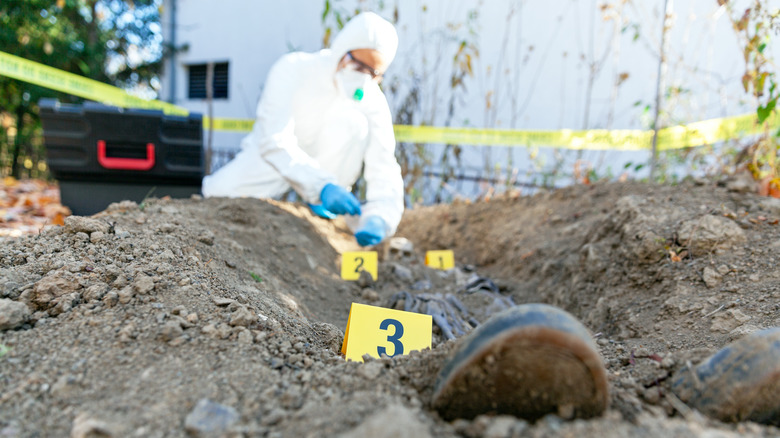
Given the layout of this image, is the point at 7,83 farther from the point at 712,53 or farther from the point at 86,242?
the point at 712,53

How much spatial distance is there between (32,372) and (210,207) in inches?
64.4

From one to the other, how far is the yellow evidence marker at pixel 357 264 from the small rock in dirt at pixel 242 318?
148 cm

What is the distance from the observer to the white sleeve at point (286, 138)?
2752mm

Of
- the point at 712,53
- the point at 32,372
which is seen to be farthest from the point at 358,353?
the point at 712,53

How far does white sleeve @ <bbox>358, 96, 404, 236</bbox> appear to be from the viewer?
312 centimetres

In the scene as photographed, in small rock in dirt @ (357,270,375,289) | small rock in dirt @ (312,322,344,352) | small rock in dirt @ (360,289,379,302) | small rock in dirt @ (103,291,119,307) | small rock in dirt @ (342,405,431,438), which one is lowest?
small rock in dirt @ (360,289,379,302)

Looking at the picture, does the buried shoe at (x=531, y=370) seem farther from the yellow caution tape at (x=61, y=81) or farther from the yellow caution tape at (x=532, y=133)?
the yellow caution tape at (x=61, y=81)

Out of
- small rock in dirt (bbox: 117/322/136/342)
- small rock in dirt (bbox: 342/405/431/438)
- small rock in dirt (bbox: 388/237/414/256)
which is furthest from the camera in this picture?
small rock in dirt (bbox: 388/237/414/256)

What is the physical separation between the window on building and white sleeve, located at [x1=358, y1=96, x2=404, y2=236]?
17.8ft

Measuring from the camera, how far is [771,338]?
891 mm

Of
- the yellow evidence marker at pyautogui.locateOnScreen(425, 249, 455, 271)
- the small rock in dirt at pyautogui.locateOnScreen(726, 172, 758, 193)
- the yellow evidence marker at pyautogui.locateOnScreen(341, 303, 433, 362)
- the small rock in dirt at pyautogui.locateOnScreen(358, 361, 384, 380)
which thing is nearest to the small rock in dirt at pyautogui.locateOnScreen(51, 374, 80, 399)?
the small rock in dirt at pyautogui.locateOnScreen(358, 361, 384, 380)

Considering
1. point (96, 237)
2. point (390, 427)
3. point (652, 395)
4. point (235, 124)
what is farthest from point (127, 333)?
point (235, 124)

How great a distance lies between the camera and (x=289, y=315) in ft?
5.12

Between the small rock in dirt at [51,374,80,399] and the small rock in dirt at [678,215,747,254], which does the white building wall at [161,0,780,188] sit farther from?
the small rock in dirt at [51,374,80,399]
